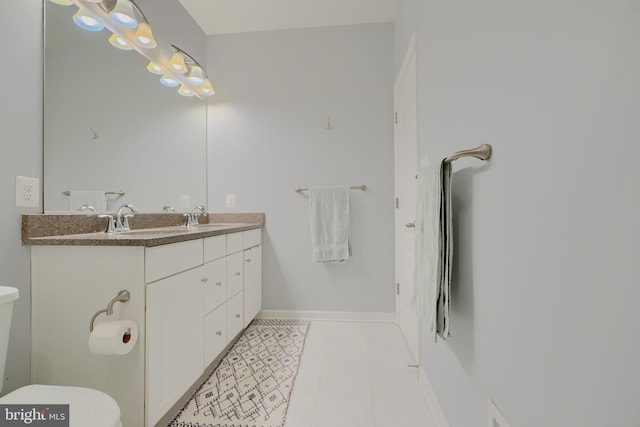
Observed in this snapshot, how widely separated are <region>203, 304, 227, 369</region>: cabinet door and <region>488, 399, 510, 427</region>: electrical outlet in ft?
4.30

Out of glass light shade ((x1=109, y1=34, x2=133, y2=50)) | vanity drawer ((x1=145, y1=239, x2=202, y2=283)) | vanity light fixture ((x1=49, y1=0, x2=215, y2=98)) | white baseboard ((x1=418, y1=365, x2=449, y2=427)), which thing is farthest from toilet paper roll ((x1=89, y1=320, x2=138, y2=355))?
glass light shade ((x1=109, y1=34, x2=133, y2=50))

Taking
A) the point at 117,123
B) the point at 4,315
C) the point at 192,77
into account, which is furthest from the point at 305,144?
the point at 4,315

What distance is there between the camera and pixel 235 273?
1.86 meters

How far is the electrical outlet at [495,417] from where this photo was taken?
691mm

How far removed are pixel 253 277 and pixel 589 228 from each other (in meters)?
2.09

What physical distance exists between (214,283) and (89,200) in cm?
79

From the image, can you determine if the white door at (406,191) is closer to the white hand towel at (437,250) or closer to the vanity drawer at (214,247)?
the white hand towel at (437,250)

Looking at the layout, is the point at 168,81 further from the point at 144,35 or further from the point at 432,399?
the point at 432,399

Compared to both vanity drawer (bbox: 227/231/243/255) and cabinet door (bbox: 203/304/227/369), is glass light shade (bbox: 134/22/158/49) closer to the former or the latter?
vanity drawer (bbox: 227/231/243/255)

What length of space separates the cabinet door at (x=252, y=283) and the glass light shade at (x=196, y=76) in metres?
1.47

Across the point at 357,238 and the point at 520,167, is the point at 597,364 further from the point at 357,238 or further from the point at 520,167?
the point at 357,238

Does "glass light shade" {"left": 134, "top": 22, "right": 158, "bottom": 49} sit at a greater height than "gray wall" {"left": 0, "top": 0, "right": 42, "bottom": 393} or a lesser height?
greater

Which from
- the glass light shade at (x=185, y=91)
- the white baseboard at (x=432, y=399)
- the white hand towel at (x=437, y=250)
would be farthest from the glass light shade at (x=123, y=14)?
the white baseboard at (x=432, y=399)

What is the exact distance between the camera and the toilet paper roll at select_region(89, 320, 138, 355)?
0.91 metres
